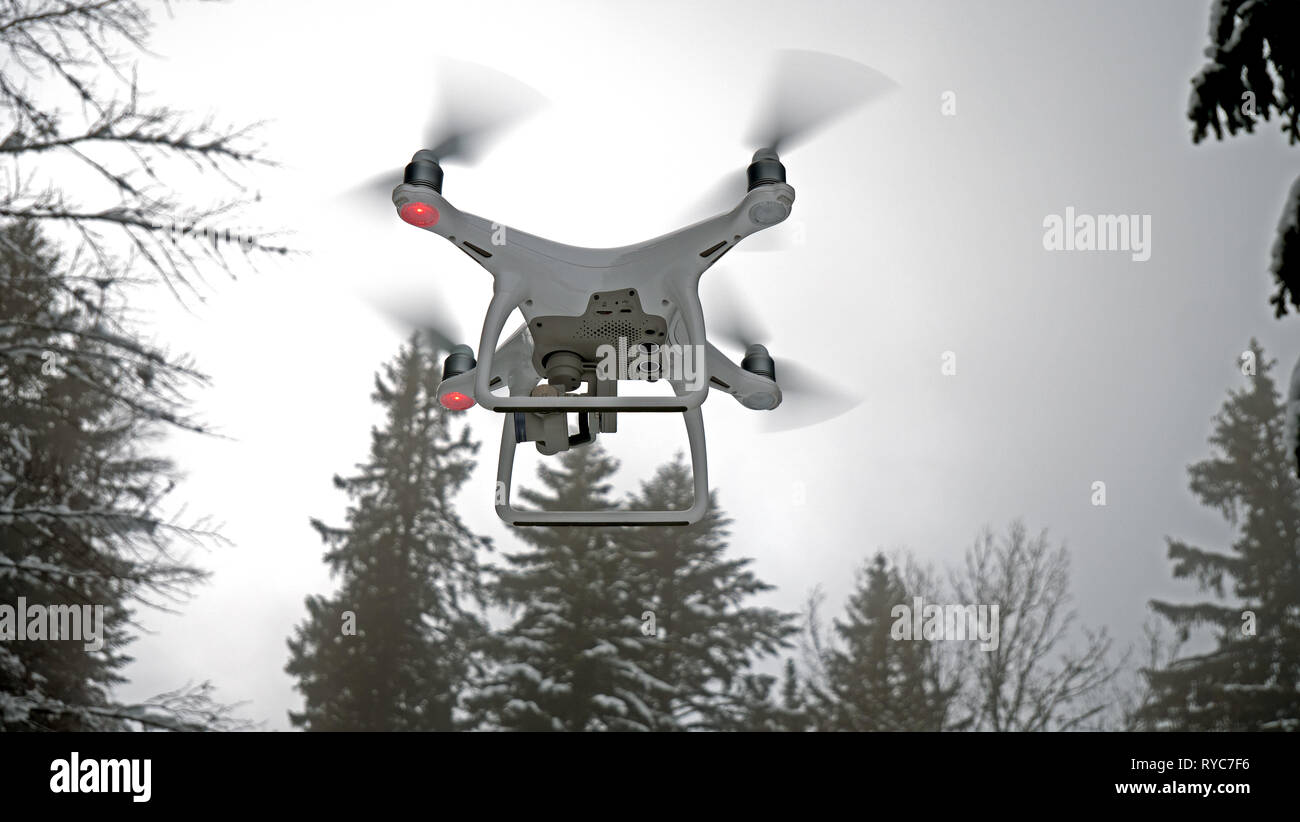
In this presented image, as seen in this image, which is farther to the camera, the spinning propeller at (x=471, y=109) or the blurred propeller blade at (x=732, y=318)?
the blurred propeller blade at (x=732, y=318)

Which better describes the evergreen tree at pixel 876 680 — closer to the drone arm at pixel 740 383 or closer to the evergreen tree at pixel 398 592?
the evergreen tree at pixel 398 592

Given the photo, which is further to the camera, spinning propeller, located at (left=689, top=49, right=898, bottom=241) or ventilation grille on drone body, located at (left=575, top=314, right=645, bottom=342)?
ventilation grille on drone body, located at (left=575, top=314, right=645, bottom=342)

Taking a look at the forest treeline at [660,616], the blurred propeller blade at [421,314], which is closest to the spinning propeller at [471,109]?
the blurred propeller blade at [421,314]

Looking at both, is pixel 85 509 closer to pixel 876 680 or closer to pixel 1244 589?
pixel 876 680

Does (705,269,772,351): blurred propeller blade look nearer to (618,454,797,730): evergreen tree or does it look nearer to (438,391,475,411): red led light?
(438,391,475,411): red led light

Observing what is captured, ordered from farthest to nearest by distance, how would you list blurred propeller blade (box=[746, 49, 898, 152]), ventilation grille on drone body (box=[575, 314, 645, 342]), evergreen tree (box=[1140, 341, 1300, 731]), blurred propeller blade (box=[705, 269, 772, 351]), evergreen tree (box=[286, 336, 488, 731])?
evergreen tree (box=[1140, 341, 1300, 731]) < evergreen tree (box=[286, 336, 488, 731]) < blurred propeller blade (box=[705, 269, 772, 351]) < ventilation grille on drone body (box=[575, 314, 645, 342]) < blurred propeller blade (box=[746, 49, 898, 152])

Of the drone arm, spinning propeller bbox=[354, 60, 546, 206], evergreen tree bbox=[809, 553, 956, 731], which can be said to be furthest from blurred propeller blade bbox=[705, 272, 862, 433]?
evergreen tree bbox=[809, 553, 956, 731]
